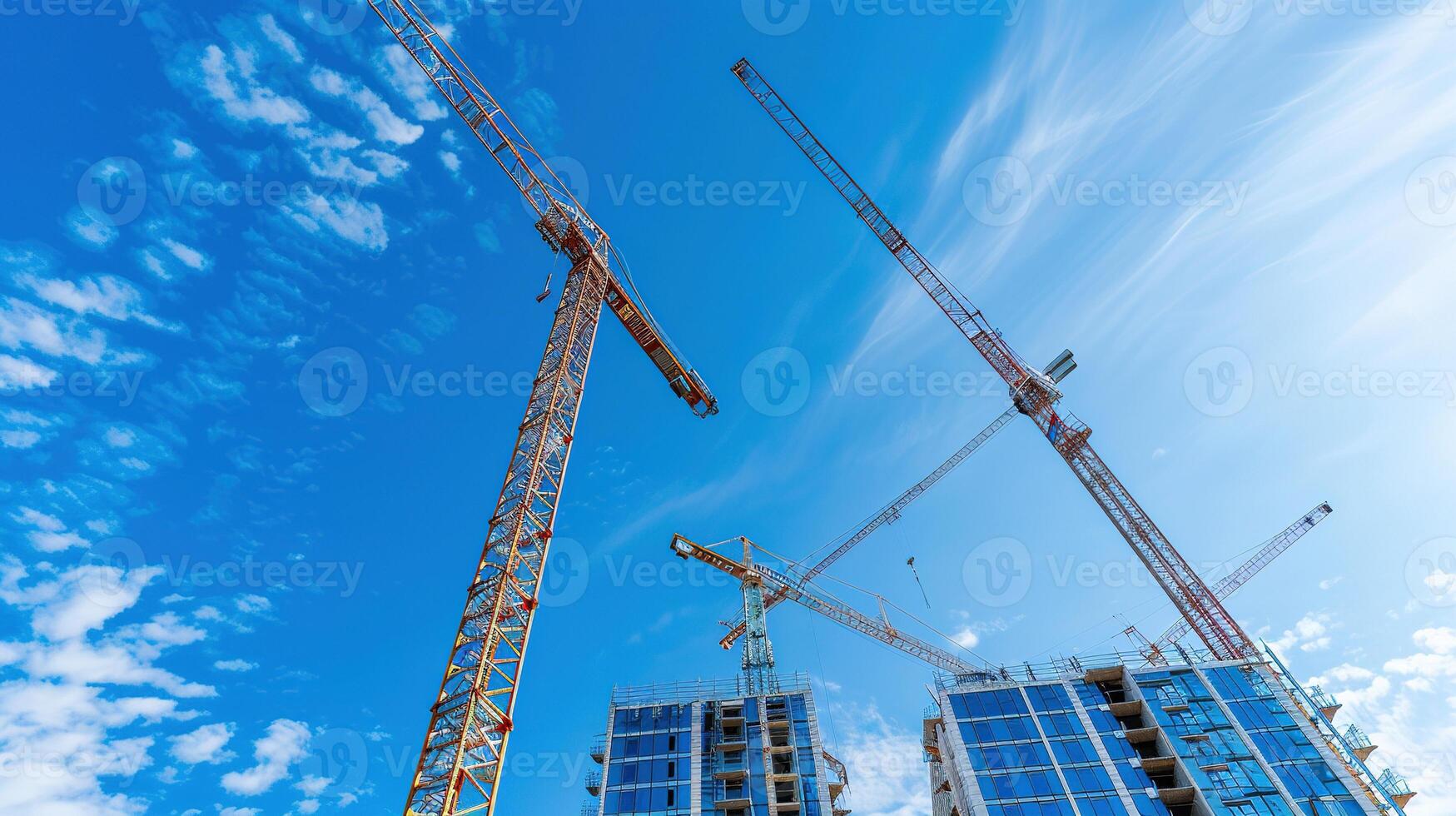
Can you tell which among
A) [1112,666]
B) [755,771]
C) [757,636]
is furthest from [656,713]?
[1112,666]

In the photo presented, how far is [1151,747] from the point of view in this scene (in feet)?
169

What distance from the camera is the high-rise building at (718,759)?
50.4 meters

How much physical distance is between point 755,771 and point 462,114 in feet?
173

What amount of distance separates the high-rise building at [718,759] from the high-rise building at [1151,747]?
430 inches

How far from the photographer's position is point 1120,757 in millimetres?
49812

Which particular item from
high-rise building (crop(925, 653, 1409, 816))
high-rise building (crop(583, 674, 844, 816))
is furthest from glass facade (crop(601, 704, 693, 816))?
high-rise building (crop(925, 653, 1409, 816))

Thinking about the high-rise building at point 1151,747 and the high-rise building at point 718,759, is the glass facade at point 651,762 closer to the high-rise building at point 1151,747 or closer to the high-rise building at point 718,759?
the high-rise building at point 718,759

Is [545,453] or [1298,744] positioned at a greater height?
[545,453]

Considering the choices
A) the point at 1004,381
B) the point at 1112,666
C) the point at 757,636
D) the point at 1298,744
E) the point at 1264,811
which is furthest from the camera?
the point at 1004,381

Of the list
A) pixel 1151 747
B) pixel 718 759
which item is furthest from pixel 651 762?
pixel 1151 747

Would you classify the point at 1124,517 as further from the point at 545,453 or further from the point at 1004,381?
the point at 545,453

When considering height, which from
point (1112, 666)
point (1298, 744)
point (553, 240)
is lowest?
point (1298, 744)

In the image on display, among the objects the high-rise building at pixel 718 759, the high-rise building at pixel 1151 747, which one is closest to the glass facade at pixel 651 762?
the high-rise building at pixel 718 759

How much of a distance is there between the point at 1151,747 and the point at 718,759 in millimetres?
31639
